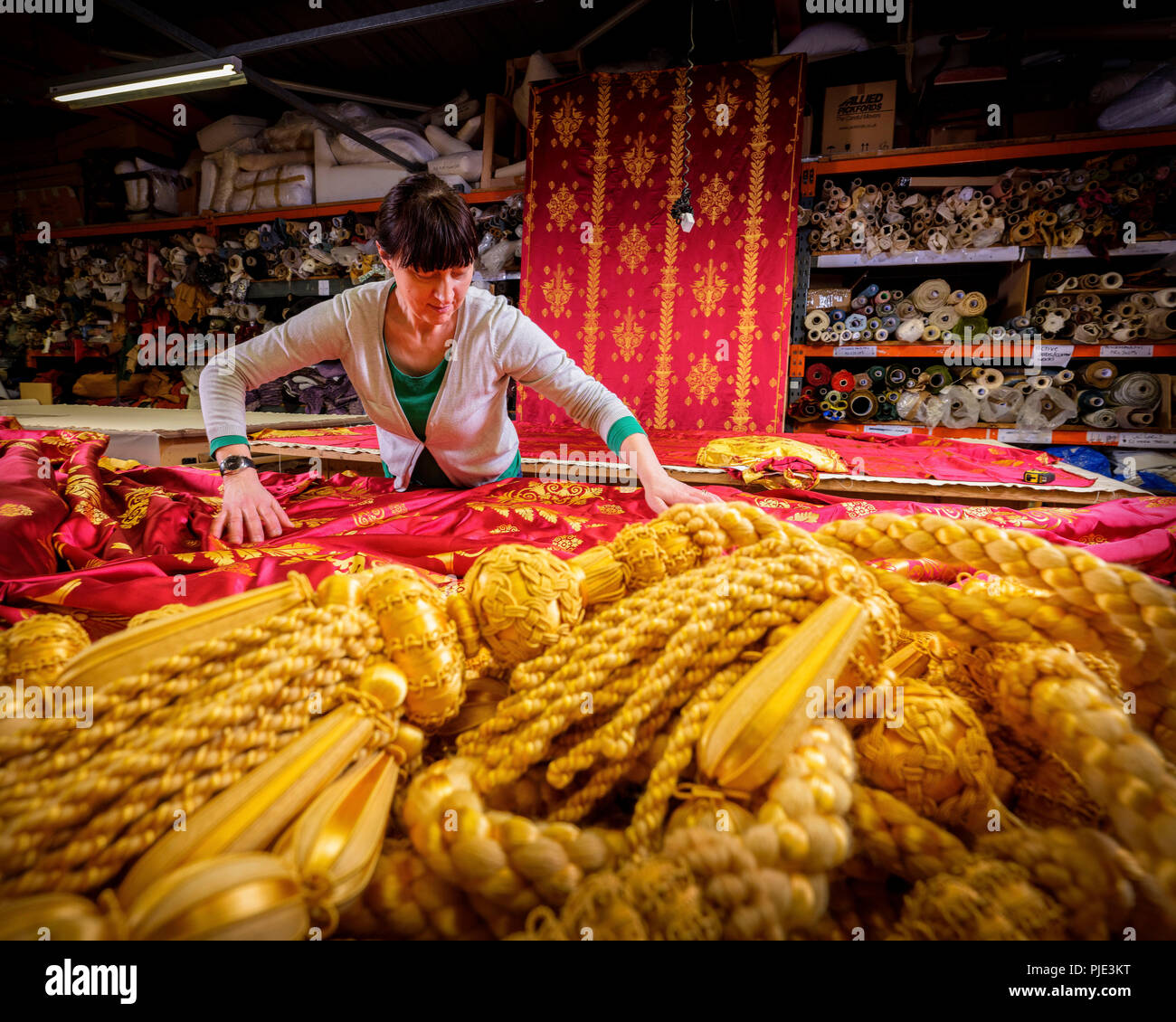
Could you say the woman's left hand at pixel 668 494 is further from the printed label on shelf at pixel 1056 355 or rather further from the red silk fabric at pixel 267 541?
the printed label on shelf at pixel 1056 355

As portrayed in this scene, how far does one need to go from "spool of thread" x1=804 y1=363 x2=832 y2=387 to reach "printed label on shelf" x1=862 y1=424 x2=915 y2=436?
1.31ft

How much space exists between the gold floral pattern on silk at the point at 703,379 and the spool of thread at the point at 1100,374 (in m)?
2.06

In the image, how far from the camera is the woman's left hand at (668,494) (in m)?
1.16

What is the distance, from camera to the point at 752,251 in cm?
350

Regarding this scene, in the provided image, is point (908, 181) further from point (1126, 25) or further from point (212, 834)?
point (212, 834)

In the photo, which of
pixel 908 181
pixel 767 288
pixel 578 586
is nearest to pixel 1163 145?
pixel 908 181

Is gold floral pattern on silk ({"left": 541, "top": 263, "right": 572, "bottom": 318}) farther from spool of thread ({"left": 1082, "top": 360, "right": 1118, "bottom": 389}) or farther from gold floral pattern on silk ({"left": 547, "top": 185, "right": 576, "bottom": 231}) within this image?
spool of thread ({"left": 1082, "top": 360, "right": 1118, "bottom": 389})

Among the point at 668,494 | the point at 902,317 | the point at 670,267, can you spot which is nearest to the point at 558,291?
the point at 670,267

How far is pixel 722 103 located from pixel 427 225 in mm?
3233

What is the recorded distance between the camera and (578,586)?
0.43 m

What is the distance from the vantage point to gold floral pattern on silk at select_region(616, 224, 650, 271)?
3.70m

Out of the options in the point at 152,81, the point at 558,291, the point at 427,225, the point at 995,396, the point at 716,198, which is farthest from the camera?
the point at 558,291

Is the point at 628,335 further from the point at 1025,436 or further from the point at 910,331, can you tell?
the point at 1025,436
